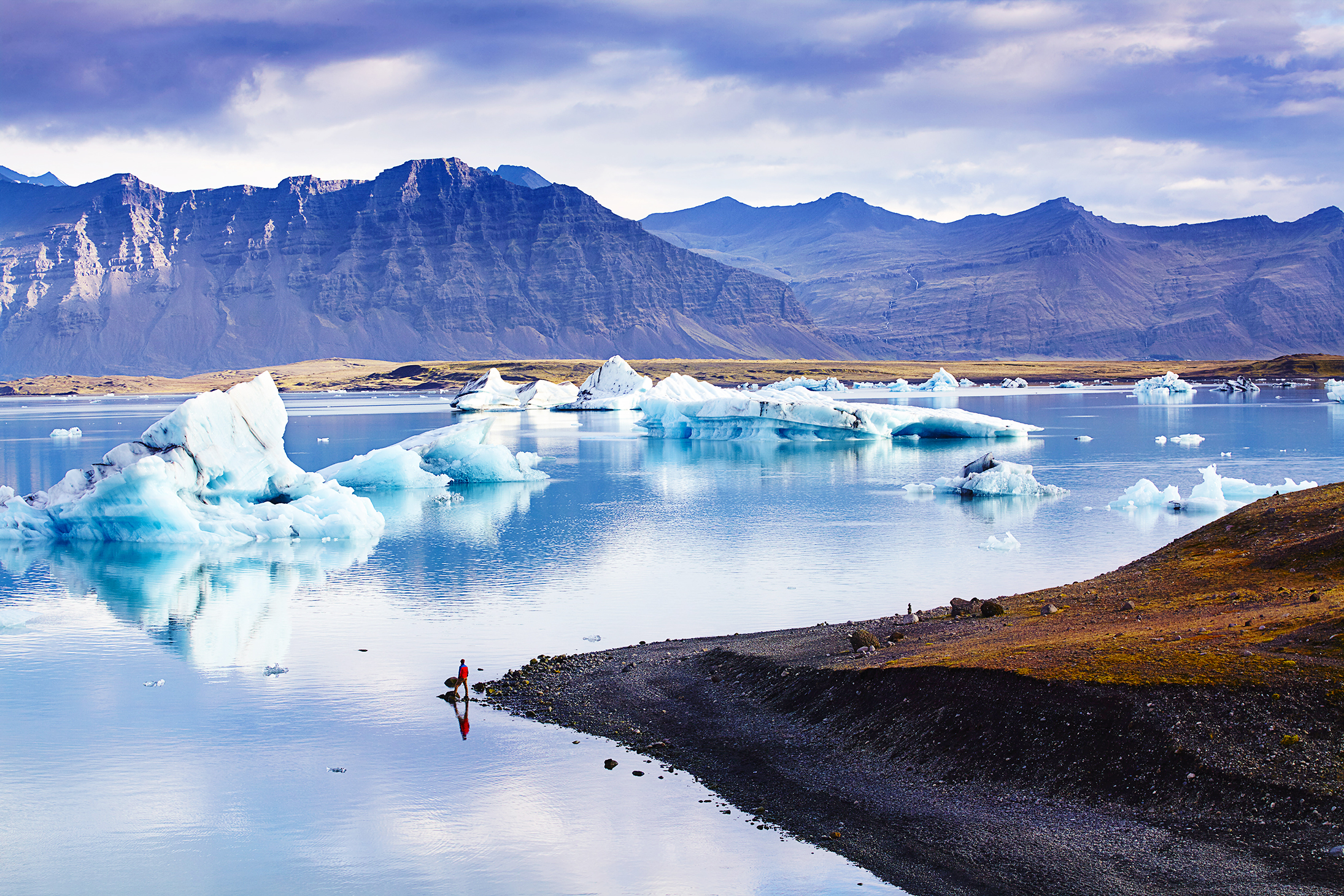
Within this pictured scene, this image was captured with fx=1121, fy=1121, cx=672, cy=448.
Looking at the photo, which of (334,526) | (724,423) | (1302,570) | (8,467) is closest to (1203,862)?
(1302,570)

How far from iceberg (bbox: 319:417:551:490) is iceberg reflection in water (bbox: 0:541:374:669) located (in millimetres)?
8516

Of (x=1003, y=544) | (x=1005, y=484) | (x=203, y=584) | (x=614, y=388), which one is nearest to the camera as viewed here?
(x=203, y=584)

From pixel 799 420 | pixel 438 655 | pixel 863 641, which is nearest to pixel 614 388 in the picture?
pixel 799 420

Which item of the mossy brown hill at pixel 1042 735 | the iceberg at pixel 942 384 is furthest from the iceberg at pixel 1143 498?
the iceberg at pixel 942 384

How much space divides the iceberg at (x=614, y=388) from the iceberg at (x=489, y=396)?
723 cm

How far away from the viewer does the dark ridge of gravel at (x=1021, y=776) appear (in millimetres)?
7984

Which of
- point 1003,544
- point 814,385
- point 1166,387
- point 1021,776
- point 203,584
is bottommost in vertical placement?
point 203,584

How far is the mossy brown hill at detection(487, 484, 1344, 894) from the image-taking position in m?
8.16

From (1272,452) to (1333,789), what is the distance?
39287 mm

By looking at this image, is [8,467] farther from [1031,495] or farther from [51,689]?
[1031,495]

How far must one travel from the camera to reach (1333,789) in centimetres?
821

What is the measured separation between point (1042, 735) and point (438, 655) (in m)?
8.66

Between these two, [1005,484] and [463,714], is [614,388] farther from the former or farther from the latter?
[463,714]

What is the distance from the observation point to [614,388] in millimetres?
89875
